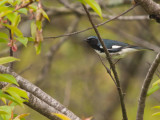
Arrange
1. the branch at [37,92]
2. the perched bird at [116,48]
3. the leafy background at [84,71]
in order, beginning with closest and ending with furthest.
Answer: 1. the branch at [37,92]
2. the perched bird at [116,48]
3. the leafy background at [84,71]

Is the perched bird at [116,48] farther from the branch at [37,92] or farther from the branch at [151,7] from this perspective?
the branch at [151,7]

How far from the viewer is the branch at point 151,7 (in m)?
2.27

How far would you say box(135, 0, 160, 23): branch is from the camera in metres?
2.27

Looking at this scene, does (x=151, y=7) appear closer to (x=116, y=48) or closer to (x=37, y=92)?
(x=37, y=92)

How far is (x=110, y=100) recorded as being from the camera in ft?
29.1

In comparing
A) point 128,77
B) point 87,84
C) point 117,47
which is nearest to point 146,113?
point 128,77

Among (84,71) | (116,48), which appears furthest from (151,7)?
(84,71)

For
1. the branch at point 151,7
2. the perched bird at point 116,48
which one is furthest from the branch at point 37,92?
the perched bird at point 116,48

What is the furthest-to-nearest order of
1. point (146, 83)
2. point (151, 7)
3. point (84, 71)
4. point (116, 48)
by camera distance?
point (84, 71) → point (116, 48) → point (146, 83) → point (151, 7)

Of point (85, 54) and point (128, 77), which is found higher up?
point (85, 54)

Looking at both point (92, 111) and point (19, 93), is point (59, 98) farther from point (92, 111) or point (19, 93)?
point (19, 93)

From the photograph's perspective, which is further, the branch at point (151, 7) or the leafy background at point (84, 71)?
the leafy background at point (84, 71)

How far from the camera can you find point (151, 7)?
7.68 ft

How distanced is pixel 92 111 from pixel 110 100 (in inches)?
37.8
